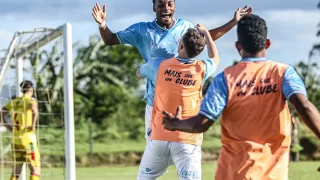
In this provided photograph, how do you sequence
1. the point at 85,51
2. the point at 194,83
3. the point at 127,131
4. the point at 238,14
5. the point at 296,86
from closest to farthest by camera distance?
the point at 296,86 < the point at 194,83 < the point at 238,14 < the point at 127,131 < the point at 85,51

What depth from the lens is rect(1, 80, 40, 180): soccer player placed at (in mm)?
15047

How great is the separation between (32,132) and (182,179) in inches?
285

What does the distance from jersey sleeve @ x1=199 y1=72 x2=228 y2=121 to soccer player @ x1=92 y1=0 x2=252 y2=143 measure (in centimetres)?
327

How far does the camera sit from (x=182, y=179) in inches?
333

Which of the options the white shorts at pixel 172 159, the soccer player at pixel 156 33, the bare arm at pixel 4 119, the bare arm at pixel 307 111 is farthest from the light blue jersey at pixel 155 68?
the bare arm at pixel 4 119

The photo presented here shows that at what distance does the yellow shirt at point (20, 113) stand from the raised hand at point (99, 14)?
6.03 metres

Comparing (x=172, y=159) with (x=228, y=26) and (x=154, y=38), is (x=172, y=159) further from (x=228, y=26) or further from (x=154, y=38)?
(x=228, y=26)

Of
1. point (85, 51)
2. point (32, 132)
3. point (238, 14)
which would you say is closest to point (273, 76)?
point (238, 14)

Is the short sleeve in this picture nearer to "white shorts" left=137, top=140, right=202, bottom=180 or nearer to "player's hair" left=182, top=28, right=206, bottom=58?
"white shorts" left=137, top=140, right=202, bottom=180

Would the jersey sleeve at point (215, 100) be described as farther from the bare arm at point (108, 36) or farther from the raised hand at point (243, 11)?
the bare arm at point (108, 36)

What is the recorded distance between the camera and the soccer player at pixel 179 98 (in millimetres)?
8102

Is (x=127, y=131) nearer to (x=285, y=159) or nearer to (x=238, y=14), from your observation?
(x=238, y=14)

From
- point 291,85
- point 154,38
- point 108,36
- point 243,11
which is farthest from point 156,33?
point 291,85

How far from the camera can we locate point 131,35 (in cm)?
959
